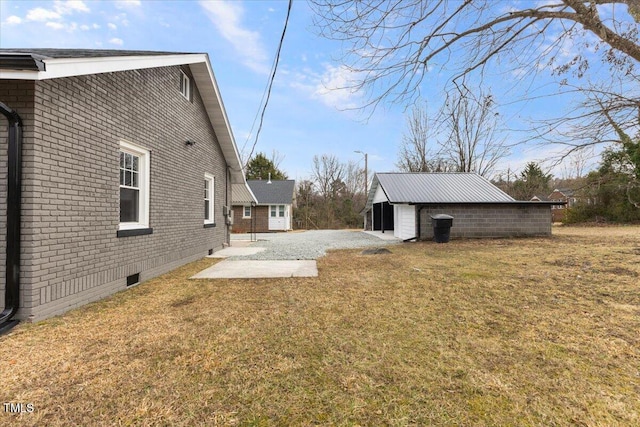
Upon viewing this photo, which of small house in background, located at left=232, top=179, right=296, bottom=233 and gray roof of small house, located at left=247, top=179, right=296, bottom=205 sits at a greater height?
gray roof of small house, located at left=247, top=179, right=296, bottom=205

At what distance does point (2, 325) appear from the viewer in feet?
10.3

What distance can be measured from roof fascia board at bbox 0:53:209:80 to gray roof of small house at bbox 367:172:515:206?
35.9 feet

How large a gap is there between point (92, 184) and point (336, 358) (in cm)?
433

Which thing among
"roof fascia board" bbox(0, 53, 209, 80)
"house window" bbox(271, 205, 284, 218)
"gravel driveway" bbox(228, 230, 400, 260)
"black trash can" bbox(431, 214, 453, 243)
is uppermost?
"roof fascia board" bbox(0, 53, 209, 80)

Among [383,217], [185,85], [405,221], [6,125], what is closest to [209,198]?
[185,85]

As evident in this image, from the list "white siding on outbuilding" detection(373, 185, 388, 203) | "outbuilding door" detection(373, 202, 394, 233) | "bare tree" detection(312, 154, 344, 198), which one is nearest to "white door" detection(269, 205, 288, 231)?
"outbuilding door" detection(373, 202, 394, 233)

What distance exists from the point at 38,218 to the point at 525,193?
36.0 m

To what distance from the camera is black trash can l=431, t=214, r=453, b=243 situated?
1209 cm

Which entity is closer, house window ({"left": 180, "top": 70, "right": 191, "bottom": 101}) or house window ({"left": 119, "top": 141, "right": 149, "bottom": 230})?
house window ({"left": 119, "top": 141, "right": 149, "bottom": 230})

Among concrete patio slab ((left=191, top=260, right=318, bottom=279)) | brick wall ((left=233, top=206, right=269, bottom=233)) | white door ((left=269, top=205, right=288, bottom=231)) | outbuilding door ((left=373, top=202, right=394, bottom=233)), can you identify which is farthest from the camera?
white door ((left=269, top=205, right=288, bottom=231))

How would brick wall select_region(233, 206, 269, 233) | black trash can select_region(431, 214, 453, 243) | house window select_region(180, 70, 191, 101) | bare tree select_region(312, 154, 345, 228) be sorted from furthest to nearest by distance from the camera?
bare tree select_region(312, 154, 345, 228), brick wall select_region(233, 206, 269, 233), black trash can select_region(431, 214, 453, 243), house window select_region(180, 70, 191, 101)

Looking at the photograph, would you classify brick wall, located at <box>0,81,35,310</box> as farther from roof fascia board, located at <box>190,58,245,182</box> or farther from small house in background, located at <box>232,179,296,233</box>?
small house in background, located at <box>232,179,296,233</box>

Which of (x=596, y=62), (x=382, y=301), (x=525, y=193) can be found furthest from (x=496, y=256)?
(x=525, y=193)

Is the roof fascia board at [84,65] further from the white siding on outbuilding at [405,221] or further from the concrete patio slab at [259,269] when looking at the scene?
the white siding on outbuilding at [405,221]
